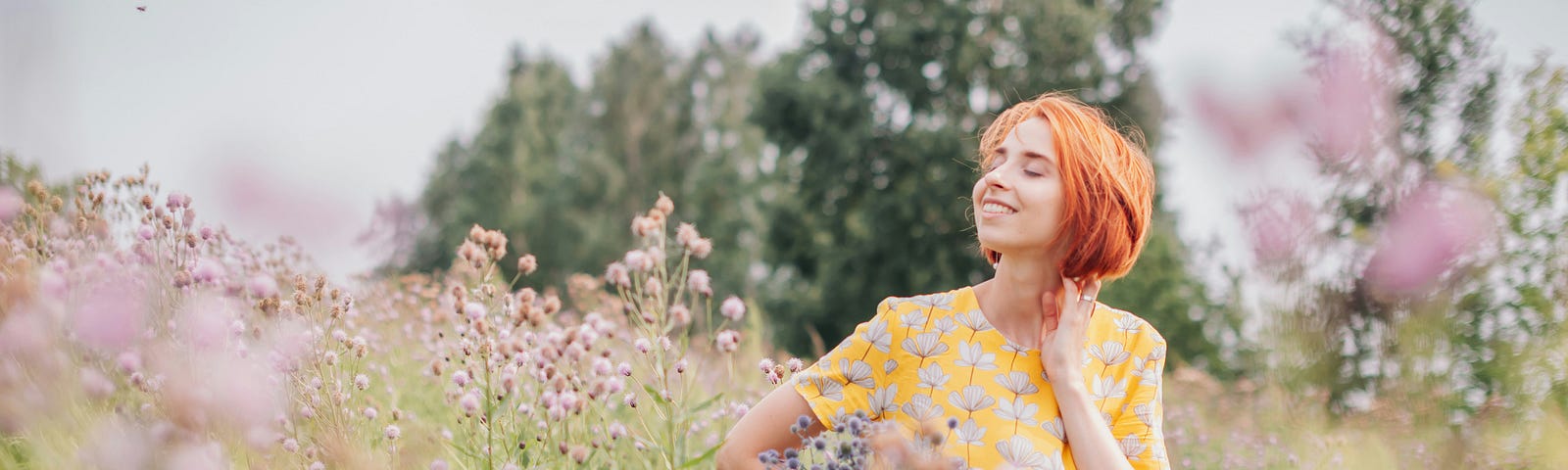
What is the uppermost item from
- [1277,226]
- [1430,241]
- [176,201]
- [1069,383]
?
[1430,241]

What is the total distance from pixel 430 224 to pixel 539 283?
506 centimetres

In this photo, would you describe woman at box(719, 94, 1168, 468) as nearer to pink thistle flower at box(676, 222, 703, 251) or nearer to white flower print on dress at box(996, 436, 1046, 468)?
white flower print on dress at box(996, 436, 1046, 468)

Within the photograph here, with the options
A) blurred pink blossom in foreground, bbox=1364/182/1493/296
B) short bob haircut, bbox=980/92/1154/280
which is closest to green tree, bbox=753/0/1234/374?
blurred pink blossom in foreground, bbox=1364/182/1493/296

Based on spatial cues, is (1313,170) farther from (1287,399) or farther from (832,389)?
(832,389)

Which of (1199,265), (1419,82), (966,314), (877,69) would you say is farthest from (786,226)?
(966,314)

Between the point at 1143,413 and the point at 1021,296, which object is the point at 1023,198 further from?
the point at 1143,413

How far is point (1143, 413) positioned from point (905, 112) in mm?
14414

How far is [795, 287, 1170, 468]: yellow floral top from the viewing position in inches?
74.7

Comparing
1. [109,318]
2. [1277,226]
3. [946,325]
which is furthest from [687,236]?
[1277,226]

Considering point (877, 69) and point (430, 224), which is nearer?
point (877, 69)

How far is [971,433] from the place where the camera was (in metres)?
1.90

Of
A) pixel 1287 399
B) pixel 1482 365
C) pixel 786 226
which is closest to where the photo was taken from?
pixel 1287 399

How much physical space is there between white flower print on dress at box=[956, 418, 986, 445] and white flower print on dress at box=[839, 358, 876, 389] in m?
0.21

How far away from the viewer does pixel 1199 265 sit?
13.5m
